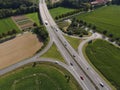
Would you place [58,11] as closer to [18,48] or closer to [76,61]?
[18,48]

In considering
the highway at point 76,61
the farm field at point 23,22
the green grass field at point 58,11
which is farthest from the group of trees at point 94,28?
the farm field at point 23,22

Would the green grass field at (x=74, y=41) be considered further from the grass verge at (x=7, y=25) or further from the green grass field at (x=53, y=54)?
the grass verge at (x=7, y=25)

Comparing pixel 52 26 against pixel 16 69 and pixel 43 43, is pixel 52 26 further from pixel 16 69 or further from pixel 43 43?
pixel 16 69

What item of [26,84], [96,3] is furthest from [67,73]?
[96,3]

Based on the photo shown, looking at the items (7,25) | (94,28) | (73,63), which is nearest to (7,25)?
(7,25)

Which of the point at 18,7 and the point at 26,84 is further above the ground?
the point at 18,7

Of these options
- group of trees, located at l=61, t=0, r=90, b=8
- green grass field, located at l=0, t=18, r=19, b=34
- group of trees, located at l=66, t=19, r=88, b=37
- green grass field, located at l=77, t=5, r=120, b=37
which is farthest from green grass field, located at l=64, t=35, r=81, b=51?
group of trees, located at l=61, t=0, r=90, b=8
